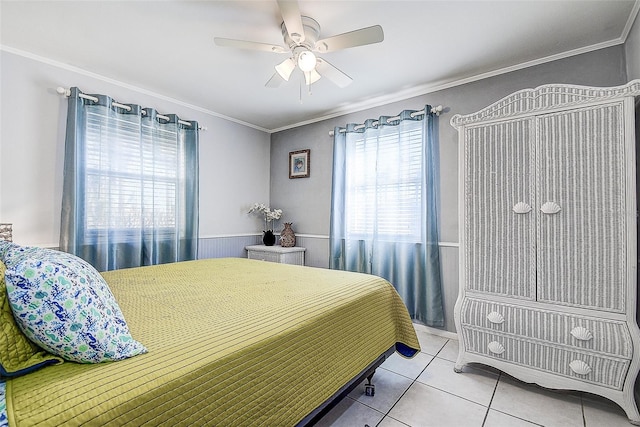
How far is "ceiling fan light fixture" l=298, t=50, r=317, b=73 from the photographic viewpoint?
1979 millimetres

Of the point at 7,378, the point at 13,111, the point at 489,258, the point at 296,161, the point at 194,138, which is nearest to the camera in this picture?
the point at 7,378

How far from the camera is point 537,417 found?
1.71 metres

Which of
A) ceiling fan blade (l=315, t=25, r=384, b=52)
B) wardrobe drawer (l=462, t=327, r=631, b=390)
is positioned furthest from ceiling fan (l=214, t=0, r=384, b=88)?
wardrobe drawer (l=462, t=327, r=631, b=390)

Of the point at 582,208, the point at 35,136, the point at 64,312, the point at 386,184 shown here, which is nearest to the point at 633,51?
the point at 582,208

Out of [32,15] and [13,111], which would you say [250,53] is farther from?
[13,111]

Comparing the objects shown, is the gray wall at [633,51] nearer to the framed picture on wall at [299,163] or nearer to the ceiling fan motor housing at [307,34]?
the ceiling fan motor housing at [307,34]

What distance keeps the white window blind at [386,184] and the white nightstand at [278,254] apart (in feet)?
2.71

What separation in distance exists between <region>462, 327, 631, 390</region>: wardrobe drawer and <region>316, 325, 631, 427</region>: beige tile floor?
0.61ft

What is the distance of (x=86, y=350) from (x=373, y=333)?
135cm

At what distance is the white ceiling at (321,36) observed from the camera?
1.89m

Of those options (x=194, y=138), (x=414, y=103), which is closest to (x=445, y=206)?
(x=414, y=103)

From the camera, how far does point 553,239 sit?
76.0 inches

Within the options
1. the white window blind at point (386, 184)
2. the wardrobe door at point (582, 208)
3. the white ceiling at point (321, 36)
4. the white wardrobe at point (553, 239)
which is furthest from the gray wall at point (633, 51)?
the white window blind at point (386, 184)

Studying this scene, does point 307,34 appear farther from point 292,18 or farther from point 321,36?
point 292,18
